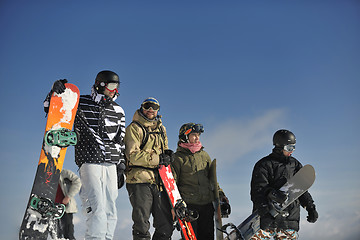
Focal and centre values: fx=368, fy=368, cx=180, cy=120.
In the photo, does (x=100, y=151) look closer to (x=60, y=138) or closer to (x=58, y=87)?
(x=60, y=138)

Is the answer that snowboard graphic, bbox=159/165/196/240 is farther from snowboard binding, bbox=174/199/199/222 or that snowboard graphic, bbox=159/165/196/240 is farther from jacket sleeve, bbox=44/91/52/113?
jacket sleeve, bbox=44/91/52/113

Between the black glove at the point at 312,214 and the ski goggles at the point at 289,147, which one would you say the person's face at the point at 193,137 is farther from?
the black glove at the point at 312,214

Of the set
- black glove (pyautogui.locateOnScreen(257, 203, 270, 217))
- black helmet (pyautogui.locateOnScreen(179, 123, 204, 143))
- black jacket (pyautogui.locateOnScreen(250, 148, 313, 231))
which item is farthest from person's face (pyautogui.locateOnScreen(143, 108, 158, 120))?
black glove (pyautogui.locateOnScreen(257, 203, 270, 217))

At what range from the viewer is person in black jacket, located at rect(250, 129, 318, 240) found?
6.20m

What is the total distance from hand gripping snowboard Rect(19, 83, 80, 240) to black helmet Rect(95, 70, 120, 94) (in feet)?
1.12

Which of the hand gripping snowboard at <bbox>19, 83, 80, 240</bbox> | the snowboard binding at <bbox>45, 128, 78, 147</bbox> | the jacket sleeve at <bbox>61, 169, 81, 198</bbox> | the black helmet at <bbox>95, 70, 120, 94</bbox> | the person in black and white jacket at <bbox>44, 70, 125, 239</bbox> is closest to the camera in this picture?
the hand gripping snowboard at <bbox>19, 83, 80, 240</bbox>

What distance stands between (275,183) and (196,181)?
4.78 ft

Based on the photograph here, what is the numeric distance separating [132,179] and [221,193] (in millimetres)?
2096

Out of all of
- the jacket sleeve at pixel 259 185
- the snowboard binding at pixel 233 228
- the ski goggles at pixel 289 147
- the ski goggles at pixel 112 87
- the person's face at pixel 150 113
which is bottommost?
the snowboard binding at pixel 233 228

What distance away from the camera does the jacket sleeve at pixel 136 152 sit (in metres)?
6.02

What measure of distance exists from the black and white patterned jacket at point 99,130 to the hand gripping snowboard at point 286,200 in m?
2.57

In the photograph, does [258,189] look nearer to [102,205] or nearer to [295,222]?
[295,222]

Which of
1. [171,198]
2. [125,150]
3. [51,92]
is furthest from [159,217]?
A: [51,92]

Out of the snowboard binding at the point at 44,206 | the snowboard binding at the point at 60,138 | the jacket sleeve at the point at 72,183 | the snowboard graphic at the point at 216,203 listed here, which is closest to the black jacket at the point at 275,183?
the snowboard graphic at the point at 216,203
